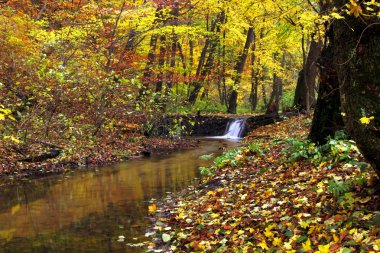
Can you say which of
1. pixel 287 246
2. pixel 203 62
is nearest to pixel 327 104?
pixel 287 246

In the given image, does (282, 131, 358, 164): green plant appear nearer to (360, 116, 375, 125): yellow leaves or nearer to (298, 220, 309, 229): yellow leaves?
(298, 220, 309, 229): yellow leaves

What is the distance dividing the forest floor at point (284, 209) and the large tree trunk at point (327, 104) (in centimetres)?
36

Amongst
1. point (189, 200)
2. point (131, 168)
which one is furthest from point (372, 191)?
point (131, 168)

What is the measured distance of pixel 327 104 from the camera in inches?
311

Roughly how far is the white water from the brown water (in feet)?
32.6

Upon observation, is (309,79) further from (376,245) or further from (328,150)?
(376,245)

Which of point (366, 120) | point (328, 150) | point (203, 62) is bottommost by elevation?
point (328, 150)

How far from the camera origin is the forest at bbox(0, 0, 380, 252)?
4.35 m

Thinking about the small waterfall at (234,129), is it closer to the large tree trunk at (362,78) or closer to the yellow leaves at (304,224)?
the yellow leaves at (304,224)

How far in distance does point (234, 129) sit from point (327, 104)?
15.9 m

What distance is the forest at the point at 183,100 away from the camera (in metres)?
4.35

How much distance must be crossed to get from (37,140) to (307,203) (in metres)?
10.8

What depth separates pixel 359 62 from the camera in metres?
4.26

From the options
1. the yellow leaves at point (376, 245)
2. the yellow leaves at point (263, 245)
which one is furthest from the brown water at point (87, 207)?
the yellow leaves at point (376, 245)
